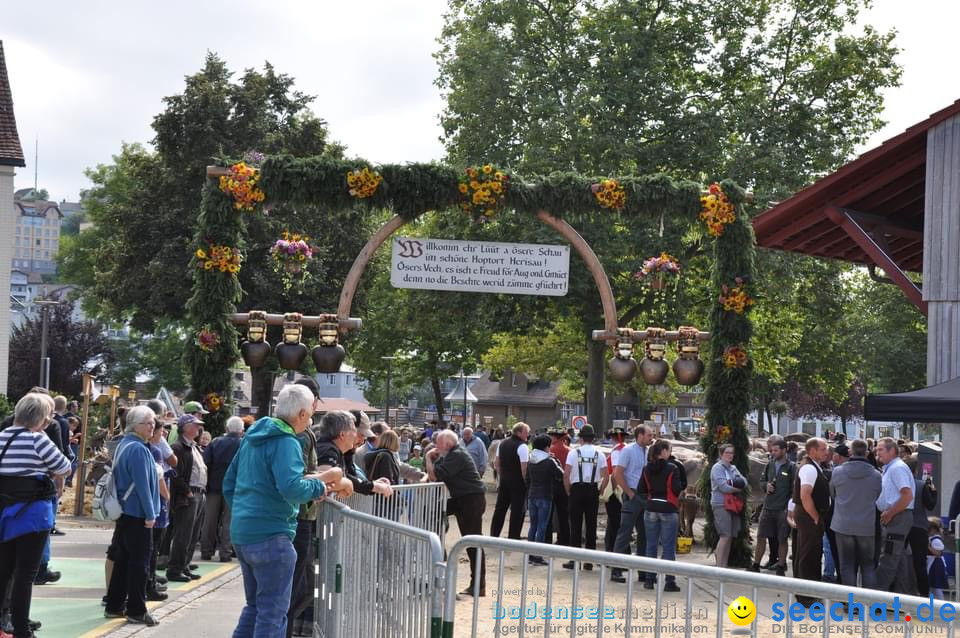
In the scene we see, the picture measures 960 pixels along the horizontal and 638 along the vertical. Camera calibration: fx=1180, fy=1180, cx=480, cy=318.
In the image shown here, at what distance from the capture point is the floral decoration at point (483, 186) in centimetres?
1553

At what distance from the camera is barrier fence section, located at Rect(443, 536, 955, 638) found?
3982mm

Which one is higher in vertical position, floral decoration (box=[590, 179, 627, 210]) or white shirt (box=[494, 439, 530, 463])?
floral decoration (box=[590, 179, 627, 210])

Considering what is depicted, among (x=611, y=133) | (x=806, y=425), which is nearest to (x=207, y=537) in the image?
(x=611, y=133)

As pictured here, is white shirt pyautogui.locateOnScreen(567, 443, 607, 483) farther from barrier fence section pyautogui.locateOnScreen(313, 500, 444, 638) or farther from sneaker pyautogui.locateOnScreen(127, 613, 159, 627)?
barrier fence section pyautogui.locateOnScreen(313, 500, 444, 638)

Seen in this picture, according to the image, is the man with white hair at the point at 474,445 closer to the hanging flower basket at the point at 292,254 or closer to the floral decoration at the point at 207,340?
the hanging flower basket at the point at 292,254

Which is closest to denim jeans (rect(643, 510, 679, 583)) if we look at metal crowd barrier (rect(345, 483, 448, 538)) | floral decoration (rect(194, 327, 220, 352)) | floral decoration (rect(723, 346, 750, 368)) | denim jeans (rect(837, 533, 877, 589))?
denim jeans (rect(837, 533, 877, 589))

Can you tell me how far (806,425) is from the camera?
11231 centimetres

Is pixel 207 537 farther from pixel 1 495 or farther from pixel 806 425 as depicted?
pixel 806 425

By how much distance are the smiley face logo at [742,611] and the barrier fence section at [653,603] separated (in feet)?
0.06

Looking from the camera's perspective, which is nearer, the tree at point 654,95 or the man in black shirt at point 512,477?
the man in black shirt at point 512,477

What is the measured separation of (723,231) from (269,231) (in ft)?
84.9

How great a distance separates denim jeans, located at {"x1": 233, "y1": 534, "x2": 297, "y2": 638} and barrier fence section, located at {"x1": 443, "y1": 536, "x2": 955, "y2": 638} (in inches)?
57.5

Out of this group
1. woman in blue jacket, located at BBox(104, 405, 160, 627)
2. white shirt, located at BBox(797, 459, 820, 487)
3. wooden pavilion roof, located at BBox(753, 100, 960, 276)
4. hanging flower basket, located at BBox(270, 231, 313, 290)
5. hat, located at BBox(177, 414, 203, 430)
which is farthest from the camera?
hanging flower basket, located at BBox(270, 231, 313, 290)

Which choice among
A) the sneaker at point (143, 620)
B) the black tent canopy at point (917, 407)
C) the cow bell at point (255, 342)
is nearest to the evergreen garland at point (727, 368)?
the black tent canopy at point (917, 407)
